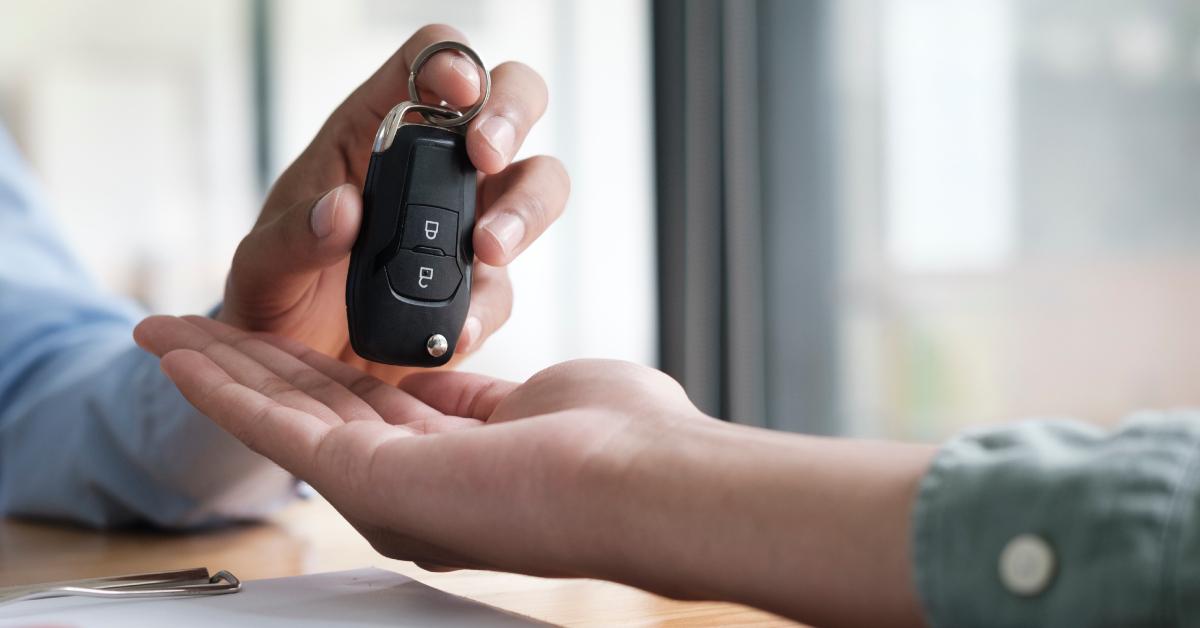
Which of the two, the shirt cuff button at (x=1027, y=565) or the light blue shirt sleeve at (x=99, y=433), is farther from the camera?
the light blue shirt sleeve at (x=99, y=433)

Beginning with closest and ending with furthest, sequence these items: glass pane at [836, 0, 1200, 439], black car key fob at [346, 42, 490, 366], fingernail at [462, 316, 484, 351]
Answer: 1. black car key fob at [346, 42, 490, 366]
2. fingernail at [462, 316, 484, 351]
3. glass pane at [836, 0, 1200, 439]

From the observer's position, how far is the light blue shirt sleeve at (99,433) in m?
0.90

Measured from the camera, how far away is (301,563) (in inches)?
28.8

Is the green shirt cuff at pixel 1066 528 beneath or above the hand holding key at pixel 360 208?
beneath

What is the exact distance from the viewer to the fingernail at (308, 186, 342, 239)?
2.36 ft

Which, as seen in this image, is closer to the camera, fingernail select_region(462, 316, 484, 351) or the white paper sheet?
the white paper sheet

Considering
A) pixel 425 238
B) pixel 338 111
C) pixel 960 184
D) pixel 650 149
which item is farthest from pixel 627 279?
pixel 425 238

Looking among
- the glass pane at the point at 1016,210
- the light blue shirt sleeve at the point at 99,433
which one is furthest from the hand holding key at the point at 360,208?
the glass pane at the point at 1016,210

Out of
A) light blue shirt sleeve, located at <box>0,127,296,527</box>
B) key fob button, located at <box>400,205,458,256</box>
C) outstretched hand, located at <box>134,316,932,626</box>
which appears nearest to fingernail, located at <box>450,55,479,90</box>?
key fob button, located at <box>400,205,458,256</box>

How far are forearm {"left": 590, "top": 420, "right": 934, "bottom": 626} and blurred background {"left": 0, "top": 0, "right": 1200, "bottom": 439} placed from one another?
1.67 m

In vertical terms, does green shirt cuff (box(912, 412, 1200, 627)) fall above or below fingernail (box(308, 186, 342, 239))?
below

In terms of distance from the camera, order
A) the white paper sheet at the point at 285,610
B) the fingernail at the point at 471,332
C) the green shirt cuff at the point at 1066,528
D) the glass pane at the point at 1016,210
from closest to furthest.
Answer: the green shirt cuff at the point at 1066,528 < the white paper sheet at the point at 285,610 < the fingernail at the point at 471,332 < the glass pane at the point at 1016,210

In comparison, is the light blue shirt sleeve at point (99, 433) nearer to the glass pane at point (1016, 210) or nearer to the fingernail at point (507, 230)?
the fingernail at point (507, 230)

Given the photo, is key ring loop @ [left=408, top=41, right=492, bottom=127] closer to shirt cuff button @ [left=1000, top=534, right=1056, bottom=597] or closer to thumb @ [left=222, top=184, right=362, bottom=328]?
thumb @ [left=222, top=184, right=362, bottom=328]
